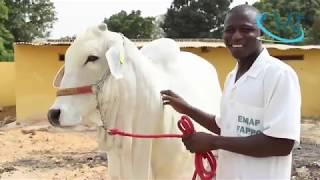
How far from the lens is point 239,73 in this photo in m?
2.02

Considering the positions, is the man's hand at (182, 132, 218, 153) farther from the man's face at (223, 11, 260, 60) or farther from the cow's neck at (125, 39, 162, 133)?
the cow's neck at (125, 39, 162, 133)

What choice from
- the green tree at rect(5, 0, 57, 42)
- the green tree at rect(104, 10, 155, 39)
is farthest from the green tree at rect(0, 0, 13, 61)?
the green tree at rect(104, 10, 155, 39)

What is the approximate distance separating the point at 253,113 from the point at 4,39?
2391 cm

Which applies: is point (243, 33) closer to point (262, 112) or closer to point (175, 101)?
point (262, 112)

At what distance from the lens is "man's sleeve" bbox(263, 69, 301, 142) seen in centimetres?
179

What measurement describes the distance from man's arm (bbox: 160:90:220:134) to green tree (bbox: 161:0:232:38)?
28010mm

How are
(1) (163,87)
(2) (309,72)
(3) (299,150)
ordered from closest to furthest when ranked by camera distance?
(1) (163,87) < (3) (299,150) < (2) (309,72)

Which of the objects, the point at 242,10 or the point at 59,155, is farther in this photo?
the point at 59,155

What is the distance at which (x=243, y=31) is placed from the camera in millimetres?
1937

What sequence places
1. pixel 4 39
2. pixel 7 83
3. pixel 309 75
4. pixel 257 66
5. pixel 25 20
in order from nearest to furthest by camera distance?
1. pixel 257 66
2. pixel 309 75
3. pixel 7 83
4. pixel 4 39
5. pixel 25 20

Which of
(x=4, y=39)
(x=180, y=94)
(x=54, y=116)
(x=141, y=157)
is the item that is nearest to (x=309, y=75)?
(x=180, y=94)

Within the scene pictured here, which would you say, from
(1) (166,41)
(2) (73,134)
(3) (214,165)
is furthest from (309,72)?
(3) (214,165)

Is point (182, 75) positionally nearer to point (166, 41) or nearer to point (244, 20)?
point (166, 41)

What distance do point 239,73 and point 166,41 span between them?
138 centimetres
